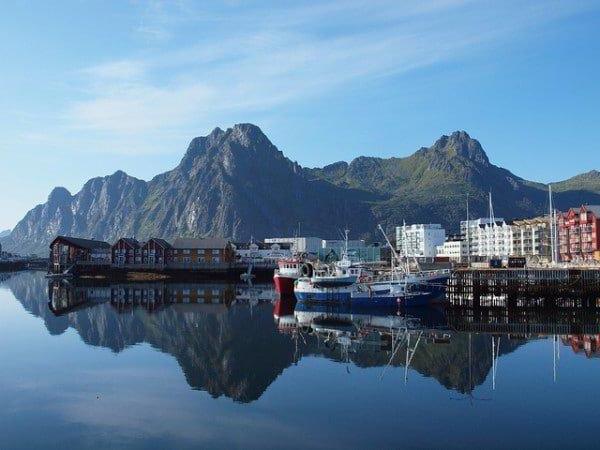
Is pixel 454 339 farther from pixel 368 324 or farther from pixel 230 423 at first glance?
pixel 230 423

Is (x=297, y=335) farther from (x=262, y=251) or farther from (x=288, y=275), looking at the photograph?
(x=262, y=251)

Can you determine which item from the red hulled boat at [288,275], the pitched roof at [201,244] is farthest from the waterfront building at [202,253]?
the red hulled boat at [288,275]

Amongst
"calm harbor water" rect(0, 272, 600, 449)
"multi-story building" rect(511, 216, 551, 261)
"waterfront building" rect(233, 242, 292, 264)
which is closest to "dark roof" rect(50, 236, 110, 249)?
"waterfront building" rect(233, 242, 292, 264)

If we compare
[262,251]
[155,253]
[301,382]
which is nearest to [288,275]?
[301,382]

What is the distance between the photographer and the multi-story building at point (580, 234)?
114106 millimetres

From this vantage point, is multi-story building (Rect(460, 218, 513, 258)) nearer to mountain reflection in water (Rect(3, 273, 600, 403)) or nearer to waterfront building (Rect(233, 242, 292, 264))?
waterfront building (Rect(233, 242, 292, 264))

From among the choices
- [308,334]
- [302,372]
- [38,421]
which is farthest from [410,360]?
[38,421]

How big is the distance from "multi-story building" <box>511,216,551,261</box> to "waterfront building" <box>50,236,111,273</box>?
11041cm

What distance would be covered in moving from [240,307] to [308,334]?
23496 mm

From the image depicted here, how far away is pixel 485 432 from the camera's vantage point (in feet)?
74.2

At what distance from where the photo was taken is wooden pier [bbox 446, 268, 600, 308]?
65.8m

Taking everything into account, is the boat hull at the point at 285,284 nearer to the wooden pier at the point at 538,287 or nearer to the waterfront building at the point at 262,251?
the wooden pier at the point at 538,287

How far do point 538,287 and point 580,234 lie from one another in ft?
205

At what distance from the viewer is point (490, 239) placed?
18375 centimetres
